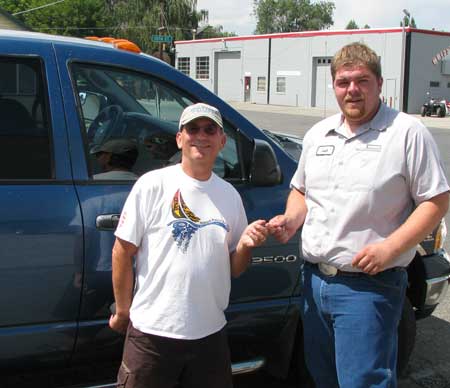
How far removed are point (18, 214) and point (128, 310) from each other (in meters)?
0.60

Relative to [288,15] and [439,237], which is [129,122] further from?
A: [288,15]

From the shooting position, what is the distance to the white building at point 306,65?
32.4m

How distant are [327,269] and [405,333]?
1.07m

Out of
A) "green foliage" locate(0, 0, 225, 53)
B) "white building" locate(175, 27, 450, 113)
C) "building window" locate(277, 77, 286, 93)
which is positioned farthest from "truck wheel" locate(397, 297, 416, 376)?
"green foliage" locate(0, 0, 225, 53)

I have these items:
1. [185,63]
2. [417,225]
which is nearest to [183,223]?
[417,225]

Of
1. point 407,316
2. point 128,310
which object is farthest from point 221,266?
point 407,316

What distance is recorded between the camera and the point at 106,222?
94.7 inches

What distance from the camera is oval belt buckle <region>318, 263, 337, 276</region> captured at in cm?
224

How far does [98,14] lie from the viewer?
2274 inches

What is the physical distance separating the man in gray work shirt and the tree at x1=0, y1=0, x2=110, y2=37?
57.2 metres

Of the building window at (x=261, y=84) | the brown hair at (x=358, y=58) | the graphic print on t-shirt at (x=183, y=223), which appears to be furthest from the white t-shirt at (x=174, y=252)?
the building window at (x=261, y=84)

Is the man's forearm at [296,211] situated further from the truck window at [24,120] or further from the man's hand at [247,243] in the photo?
the truck window at [24,120]

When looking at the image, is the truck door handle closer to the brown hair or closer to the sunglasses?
the sunglasses

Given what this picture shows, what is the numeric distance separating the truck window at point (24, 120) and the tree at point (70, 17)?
56.6 m
